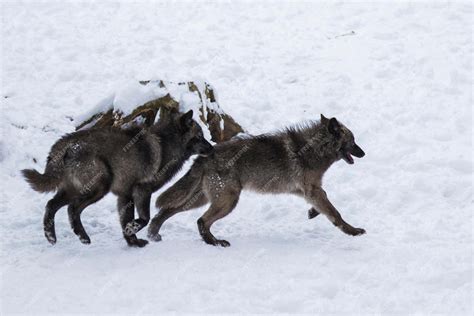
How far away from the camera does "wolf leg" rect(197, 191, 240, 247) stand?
8133 millimetres

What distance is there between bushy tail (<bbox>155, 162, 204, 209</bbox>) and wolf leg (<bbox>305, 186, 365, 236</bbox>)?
65.2 inches

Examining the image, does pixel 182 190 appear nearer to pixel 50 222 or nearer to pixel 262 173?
pixel 262 173

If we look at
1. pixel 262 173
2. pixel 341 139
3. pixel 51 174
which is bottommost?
pixel 262 173

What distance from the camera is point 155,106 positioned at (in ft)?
36.3

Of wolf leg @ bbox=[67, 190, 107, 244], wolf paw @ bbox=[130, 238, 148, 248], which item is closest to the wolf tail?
wolf leg @ bbox=[67, 190, 107, 244]

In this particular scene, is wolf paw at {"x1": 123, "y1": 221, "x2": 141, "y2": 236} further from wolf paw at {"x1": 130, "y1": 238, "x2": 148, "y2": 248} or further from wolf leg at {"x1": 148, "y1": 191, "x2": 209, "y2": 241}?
wolf leg at {"x1": 148, "y1": 191, "x2": 209, "y2": 241}

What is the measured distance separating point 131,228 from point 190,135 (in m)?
1.72

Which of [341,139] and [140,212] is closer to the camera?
[140,212]

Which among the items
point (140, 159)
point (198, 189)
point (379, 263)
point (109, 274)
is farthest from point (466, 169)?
point (109, 274)

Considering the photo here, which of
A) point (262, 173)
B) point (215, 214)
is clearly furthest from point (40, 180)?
point (262, 173)

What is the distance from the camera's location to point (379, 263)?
7.30 m

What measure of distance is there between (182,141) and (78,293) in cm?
311

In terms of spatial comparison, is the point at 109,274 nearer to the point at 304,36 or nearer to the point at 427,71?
the point at 427,71

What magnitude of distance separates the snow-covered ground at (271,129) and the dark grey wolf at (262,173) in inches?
15.3
